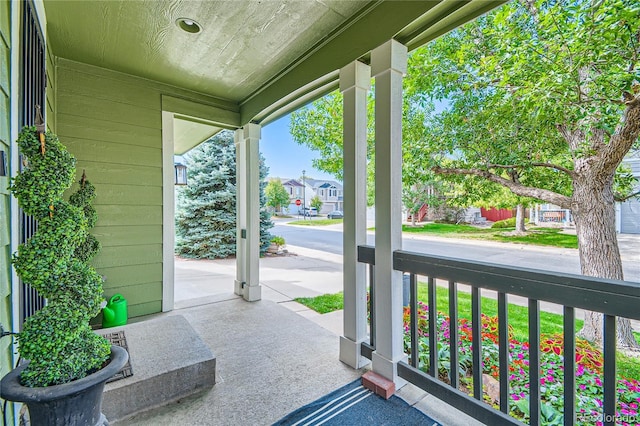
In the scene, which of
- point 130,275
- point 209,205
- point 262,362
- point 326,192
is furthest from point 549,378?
point 326,192

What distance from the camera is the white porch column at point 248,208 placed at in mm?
3816

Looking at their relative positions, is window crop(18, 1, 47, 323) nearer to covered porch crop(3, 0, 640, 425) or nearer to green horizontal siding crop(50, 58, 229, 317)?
covered porch crop(3, 0, 640, 425)

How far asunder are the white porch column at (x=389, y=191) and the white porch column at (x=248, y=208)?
2187 mm

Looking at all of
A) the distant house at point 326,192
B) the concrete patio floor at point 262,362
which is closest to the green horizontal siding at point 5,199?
the concrete patio floor at point 262,362

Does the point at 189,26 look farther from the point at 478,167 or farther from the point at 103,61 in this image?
the point at 478,167

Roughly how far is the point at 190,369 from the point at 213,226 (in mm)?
7049

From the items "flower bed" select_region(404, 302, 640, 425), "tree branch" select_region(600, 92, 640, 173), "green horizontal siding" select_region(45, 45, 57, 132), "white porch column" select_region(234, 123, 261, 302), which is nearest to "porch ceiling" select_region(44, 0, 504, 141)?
"green horizontal siding" select_region(45, 45, 57, 132)

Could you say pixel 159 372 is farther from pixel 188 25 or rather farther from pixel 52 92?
pixel 52 92

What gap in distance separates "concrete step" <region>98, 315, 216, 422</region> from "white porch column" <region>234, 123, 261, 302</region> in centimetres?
159

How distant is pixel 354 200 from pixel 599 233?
85.3 inches

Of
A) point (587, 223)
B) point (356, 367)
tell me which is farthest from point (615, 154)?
point (356, 367)

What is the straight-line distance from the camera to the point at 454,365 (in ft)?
5.74

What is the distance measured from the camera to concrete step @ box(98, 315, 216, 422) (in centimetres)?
169

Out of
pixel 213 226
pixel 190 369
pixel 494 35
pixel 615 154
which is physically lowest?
pixel 190 369
